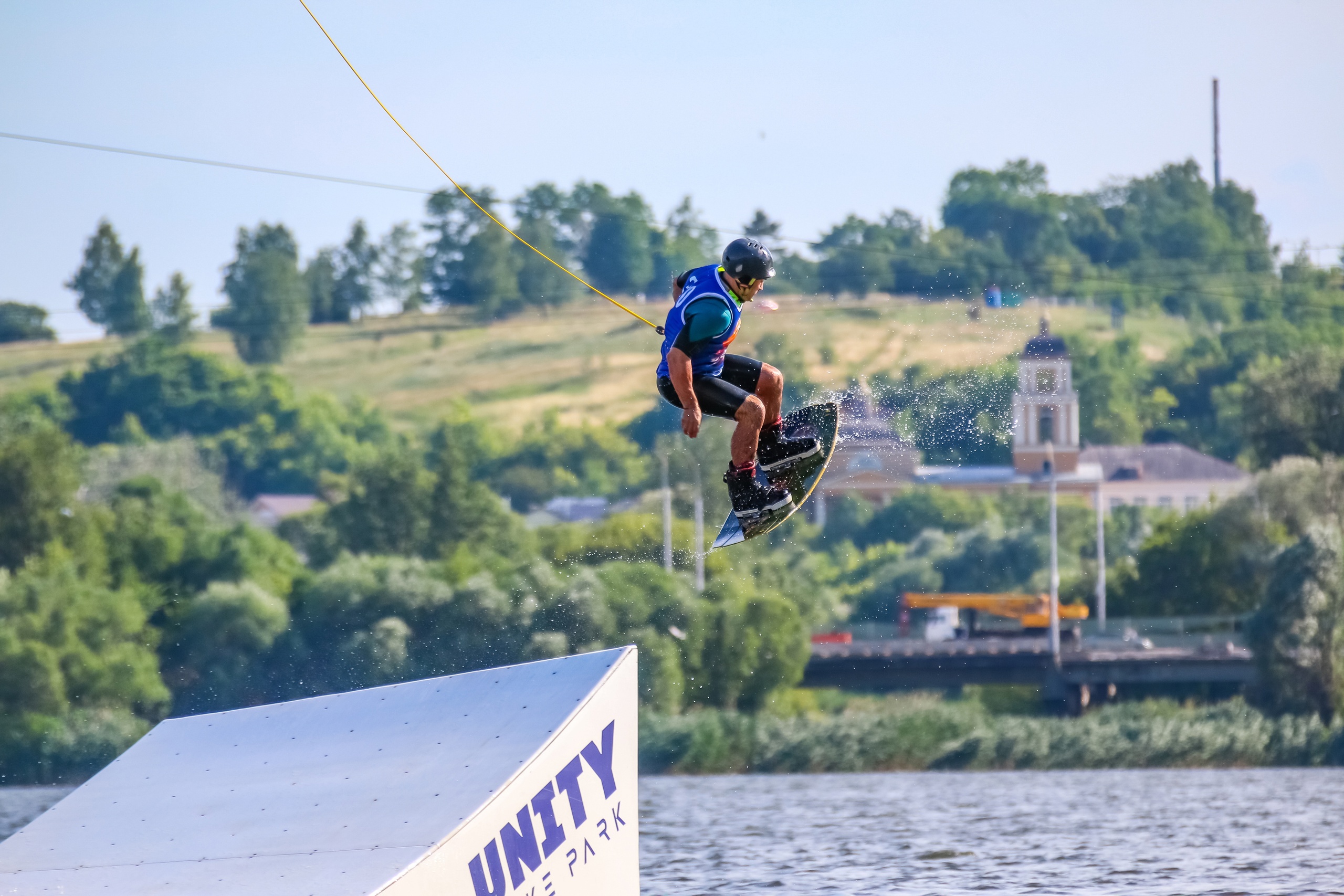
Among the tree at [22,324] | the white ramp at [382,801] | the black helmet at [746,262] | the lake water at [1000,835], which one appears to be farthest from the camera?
the tree at [22,324]

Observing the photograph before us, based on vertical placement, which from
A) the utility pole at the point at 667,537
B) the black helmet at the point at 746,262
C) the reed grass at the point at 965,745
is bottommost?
the reed grass at the point at 965,745

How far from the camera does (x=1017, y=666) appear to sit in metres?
69.7

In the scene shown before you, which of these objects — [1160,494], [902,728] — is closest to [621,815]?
[902,728]

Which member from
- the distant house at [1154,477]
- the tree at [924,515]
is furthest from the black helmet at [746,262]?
the distant house at [1154,477]

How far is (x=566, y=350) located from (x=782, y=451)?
445 feet

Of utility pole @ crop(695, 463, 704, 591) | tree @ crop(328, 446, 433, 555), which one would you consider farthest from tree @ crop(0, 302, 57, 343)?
utility pole @ crop(695, 463, 704, 591)

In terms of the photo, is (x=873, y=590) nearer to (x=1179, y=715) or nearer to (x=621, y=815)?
(x=1179, y=715)

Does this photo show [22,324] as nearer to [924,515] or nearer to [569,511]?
[569,511]

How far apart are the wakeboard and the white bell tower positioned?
69506mm

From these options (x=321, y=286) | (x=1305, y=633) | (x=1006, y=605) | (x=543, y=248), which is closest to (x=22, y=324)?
(x=321, y=286)

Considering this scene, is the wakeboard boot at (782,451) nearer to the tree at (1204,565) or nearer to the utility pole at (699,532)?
the utility pole at (699,532)

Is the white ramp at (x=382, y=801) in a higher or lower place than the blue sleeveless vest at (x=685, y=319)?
lower

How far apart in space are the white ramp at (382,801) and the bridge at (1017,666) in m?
52.8

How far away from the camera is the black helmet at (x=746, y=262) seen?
14.9 metres
